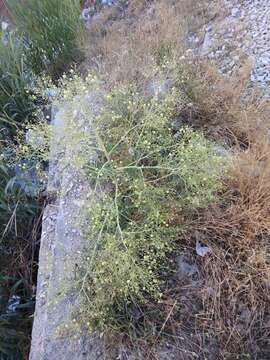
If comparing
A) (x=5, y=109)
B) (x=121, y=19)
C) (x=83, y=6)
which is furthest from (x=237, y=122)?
(x=83, y=6)

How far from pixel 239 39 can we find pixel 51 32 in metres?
1.34

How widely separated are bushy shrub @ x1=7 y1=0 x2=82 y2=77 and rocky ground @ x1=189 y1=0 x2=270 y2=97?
2.97 feet

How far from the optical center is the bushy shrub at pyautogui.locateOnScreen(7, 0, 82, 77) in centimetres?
280

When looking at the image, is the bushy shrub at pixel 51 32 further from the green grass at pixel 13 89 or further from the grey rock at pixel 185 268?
the grey rock at pixel 185 268

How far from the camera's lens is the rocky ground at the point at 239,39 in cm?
217

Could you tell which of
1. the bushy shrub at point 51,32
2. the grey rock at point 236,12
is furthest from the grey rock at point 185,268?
the bushy shrub at point 51,32

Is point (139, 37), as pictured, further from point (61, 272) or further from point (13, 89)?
point (61, 272)

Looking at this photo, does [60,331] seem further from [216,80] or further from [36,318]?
[216,80]

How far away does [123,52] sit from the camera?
262 centimetres

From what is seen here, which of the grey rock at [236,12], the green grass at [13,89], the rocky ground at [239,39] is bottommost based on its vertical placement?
the rocky ground at [239,39]

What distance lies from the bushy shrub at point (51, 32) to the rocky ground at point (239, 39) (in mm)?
905

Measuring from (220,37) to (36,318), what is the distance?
6.38 ft

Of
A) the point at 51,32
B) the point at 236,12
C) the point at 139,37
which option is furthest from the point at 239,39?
the point at 51,32

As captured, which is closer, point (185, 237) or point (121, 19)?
point (185, 237)
